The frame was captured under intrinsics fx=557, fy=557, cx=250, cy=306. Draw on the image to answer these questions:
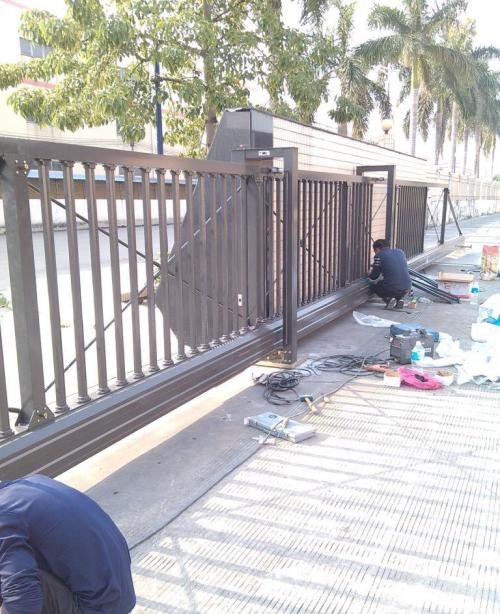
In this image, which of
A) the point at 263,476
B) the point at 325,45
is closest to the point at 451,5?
the point at 325,45

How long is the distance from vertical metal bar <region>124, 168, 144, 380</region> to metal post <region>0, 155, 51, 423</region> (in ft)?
2.52

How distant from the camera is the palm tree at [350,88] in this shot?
10.4 metres

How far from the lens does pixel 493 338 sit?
662cm

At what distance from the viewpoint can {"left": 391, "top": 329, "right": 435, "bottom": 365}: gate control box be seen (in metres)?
5.93

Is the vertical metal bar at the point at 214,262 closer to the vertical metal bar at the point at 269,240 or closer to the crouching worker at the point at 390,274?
the vertical metal bar at the point at 269,240

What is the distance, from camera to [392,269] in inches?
333

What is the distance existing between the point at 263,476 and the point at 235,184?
2.46 metres

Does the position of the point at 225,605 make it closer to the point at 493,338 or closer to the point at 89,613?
the point at 89,613

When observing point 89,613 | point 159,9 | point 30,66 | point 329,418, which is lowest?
point 329,418

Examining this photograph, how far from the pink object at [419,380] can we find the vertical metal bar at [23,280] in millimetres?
3473

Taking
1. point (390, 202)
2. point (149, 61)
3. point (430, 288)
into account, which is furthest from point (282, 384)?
point (390, 202)

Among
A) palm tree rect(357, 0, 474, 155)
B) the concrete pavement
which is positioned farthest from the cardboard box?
palm tree rect(357, 0, 474, 155)

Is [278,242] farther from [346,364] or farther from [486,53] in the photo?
[486,53]

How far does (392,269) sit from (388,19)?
2285cm
